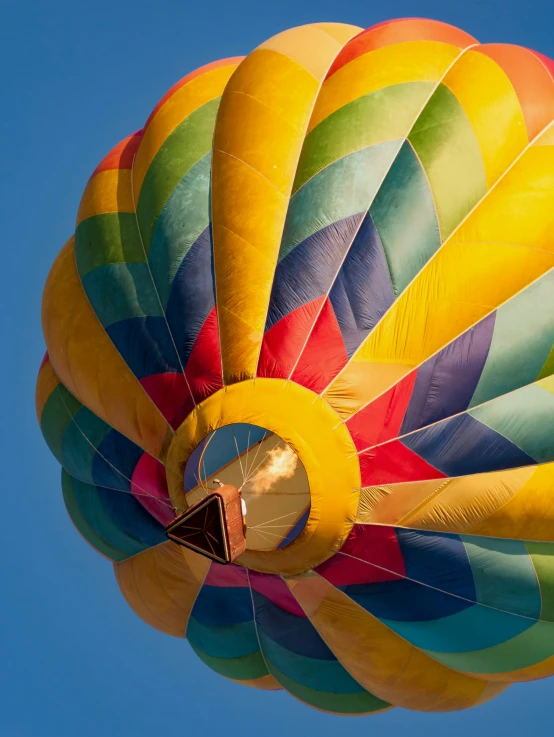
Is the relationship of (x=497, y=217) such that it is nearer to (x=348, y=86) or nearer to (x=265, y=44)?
(x=348, y=86)

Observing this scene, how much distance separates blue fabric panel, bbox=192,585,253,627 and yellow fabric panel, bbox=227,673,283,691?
100 centimetres

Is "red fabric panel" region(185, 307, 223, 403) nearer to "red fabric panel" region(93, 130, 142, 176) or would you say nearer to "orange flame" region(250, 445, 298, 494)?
"orange flame" region(250, 445, 298, 494)

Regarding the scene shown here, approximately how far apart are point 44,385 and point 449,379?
15.9 feet

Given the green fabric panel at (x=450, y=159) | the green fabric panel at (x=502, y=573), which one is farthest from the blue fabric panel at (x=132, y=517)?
the green fabric panel at (x=450, y=159)

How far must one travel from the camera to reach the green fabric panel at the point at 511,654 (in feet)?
43.0

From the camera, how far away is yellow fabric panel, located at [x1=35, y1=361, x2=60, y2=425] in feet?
49.0

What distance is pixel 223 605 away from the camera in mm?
13867

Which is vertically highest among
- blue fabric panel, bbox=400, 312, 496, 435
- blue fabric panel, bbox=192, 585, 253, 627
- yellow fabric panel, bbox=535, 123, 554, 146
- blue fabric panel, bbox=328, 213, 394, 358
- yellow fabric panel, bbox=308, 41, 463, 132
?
yellow fabric panel, bbox=308, 41, 463, 132

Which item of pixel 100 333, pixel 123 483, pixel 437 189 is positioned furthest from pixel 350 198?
pixel 123 483

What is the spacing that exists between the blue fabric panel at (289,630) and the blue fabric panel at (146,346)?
2.42 meters

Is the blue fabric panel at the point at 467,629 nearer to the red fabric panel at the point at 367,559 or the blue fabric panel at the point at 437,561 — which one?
the blue fabric panel at the point at 437,561

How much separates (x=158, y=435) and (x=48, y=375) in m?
2.62

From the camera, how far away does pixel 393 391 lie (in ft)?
40.5

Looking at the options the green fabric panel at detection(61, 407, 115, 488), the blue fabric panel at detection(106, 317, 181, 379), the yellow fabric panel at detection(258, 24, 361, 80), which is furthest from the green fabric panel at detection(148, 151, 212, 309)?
the green fabric panel at detection(61, 407, 115, 488)
